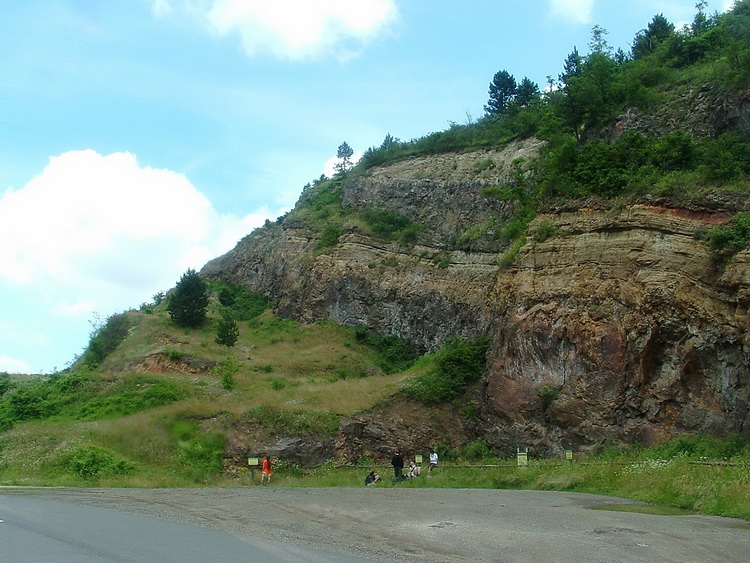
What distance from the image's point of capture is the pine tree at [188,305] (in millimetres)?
48500

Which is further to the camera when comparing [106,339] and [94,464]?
[106,339]

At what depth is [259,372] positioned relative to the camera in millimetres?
40750

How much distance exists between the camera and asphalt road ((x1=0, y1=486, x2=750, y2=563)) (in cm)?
1055

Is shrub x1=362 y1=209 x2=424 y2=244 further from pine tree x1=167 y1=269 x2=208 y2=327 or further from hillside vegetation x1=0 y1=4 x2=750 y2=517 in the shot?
pine tree x1=167 y1=269 x2=208 y2=327

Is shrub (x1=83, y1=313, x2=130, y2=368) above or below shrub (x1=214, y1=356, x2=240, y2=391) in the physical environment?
above

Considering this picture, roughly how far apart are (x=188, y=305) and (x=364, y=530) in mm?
37490

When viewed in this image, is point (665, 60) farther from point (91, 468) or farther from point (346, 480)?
point (91, 468)

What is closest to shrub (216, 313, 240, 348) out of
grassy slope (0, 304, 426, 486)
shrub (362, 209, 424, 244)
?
grassy slope (0, 304, 426, 486)

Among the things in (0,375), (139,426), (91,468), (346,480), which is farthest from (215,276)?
(346,480)

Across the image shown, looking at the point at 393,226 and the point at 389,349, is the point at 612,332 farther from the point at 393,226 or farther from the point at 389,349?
the point at 393,226

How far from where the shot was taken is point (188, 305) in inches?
1906

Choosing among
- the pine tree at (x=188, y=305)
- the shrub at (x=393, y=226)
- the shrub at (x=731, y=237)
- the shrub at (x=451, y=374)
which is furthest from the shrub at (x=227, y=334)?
the shrub at (x=731, y=237)

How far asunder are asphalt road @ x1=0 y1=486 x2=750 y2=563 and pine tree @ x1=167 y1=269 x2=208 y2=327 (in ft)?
95.9

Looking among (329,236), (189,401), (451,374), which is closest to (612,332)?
(451,374)
